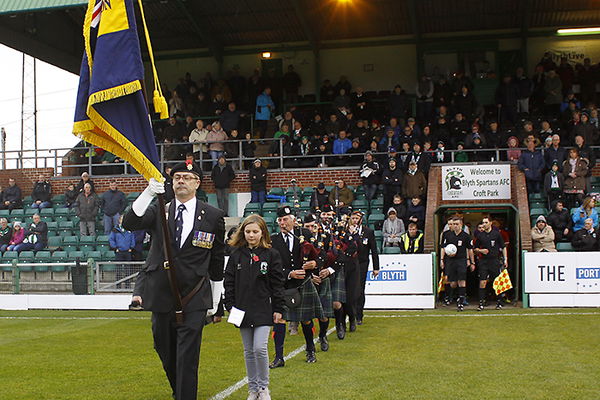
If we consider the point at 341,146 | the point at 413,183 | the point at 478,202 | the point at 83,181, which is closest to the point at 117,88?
the point at 413,183

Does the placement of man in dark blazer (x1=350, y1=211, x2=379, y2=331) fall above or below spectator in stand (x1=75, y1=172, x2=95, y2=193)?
below

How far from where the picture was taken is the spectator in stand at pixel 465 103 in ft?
79.5

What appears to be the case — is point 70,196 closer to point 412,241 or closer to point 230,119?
point 230,119

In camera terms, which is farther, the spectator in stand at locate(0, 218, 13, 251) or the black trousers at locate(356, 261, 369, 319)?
the spectator in stand at locate(0, 218, 13, 251)

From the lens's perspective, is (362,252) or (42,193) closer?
(362,252)

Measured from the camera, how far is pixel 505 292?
58.1 feet

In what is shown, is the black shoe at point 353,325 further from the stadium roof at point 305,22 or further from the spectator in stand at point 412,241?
the stadium roof at point 305,22

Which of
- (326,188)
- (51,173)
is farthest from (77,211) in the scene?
(326,188)

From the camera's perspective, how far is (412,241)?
1855 cm

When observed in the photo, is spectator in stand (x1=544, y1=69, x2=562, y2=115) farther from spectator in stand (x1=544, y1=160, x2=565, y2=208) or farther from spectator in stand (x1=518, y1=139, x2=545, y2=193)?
spectator in stand (x1=544, y1=160, x2=565, y2=208)

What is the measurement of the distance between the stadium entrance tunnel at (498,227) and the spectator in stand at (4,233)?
11455 millimetres

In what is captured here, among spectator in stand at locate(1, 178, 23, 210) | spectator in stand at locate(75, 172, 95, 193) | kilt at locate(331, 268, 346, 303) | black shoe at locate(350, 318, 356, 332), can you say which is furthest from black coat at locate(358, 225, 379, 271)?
spectator in stand at locate(1, 178, 23, 210)

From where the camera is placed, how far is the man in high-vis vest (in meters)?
18.5

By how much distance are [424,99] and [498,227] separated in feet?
23.5
